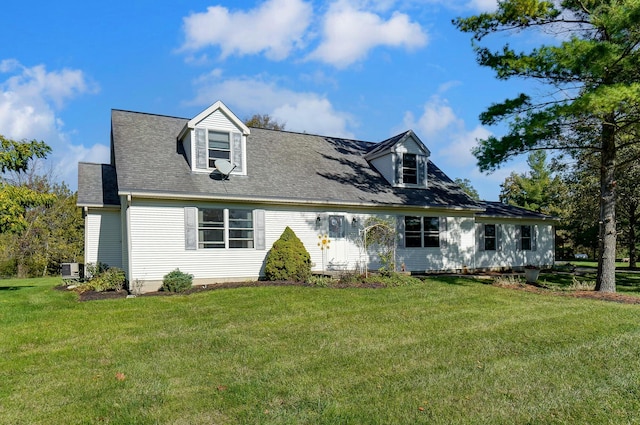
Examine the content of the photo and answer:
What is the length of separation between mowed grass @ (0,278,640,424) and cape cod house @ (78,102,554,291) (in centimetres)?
366

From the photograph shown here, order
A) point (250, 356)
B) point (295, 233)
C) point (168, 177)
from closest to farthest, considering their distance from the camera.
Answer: point (250, 356) → point (168, 177) → point (295, 233)

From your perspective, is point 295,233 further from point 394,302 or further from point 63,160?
point 63,160

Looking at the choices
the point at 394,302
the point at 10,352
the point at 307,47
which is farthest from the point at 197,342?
the point at 307,47

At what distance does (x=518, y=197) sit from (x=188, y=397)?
44.4m

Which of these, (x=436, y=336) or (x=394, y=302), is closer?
(x=436, y=336)

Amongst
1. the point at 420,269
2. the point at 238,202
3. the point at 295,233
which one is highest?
the point at 238,202

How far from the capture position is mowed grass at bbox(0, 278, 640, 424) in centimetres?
389

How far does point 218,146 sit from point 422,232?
853cm

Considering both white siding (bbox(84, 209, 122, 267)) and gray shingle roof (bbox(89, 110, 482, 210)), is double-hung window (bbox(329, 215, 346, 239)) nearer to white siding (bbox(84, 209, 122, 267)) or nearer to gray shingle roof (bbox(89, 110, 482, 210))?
gray shingle roof (bbox(89, 110, 482, 210))

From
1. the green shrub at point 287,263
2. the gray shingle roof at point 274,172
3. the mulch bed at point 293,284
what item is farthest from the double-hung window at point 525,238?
the green shrub at point 287,263

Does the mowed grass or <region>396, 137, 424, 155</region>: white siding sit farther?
<region>396, 137, 424, 155</region>: white siding

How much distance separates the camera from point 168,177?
43.0 feet

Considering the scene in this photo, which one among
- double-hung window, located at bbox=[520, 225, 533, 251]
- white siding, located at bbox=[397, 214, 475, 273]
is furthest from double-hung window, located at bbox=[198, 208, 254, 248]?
double-hung window, located at bbox=[520, 225, 533, 251]

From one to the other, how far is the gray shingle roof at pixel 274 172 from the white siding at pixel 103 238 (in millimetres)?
2354
